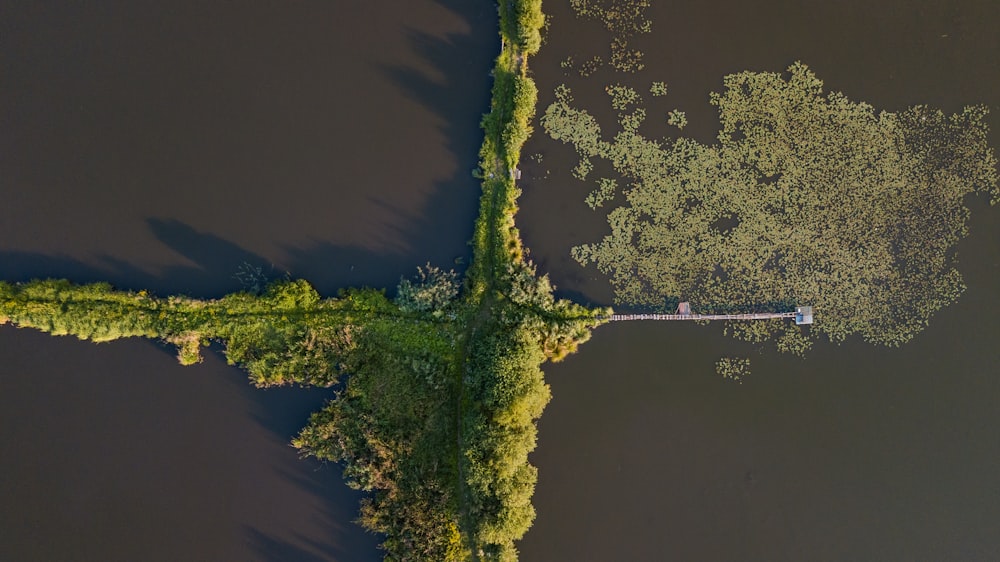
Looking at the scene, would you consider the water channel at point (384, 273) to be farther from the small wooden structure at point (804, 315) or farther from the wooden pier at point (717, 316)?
the small wooden structure at point (804, 315)

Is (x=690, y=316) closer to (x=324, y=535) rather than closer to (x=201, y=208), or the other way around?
(x=324, y=535)

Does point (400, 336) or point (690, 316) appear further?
point (690, 316)

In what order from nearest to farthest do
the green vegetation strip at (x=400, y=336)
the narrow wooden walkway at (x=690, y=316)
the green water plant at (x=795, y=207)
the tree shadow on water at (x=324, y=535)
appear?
1. the green vegetation strip at (x=400, y=336)
2. the tree shadow on water at (x=324, y=535)
3. the narrow wooden walkway at (x=690, y=316)
4. the green water plant at (x=795, y=207)

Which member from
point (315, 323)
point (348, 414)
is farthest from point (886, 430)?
point (315, 323)

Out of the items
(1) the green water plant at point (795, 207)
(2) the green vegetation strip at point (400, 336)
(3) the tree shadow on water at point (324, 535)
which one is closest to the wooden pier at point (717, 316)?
(1) the green water plant at point (795, 207)

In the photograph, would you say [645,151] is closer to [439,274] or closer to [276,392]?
[439,274]

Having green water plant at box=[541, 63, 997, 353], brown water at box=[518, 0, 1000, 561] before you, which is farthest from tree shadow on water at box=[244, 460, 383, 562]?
green water plant at box=[541, 63, 997, 353]

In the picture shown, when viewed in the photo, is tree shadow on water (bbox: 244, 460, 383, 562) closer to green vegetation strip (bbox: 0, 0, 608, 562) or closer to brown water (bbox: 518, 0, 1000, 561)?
green vegetation strip (bbox: 0, 0, 608, 562)

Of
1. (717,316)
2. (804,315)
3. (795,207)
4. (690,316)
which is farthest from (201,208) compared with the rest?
(804,315)
